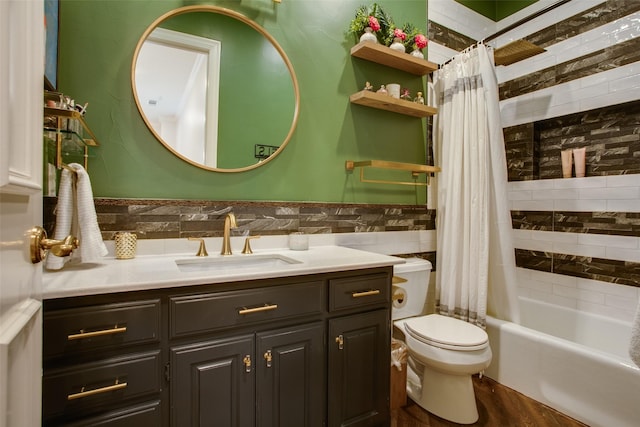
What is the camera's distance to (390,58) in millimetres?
2168

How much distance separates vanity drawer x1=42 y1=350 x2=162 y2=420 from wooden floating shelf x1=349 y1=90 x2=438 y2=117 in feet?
5.68

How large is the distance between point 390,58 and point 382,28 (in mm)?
204

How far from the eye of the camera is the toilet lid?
168cm

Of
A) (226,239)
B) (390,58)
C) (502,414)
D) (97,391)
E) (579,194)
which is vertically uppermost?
(390,58)

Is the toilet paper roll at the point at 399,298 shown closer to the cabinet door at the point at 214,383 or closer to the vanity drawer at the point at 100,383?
the cabinet door at the point at 214,383

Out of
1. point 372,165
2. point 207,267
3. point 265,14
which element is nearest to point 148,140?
point 207,267

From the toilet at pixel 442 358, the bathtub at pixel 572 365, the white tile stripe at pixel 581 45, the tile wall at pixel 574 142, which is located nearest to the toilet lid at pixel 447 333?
the toilet at pixel 442 358

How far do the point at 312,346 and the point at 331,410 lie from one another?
306 mm

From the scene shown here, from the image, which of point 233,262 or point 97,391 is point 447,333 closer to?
point 233,262

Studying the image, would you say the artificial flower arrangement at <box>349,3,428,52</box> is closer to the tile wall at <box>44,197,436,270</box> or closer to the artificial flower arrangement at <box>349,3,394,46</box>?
the artificial flower arrangement at <box>349,3,394,46</box>

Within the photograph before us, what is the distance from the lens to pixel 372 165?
211 cm

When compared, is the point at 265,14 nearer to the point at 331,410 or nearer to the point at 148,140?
the point at 148,140

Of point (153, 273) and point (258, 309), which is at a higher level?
point (153, 273)

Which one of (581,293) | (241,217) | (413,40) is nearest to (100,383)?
(241,217)
